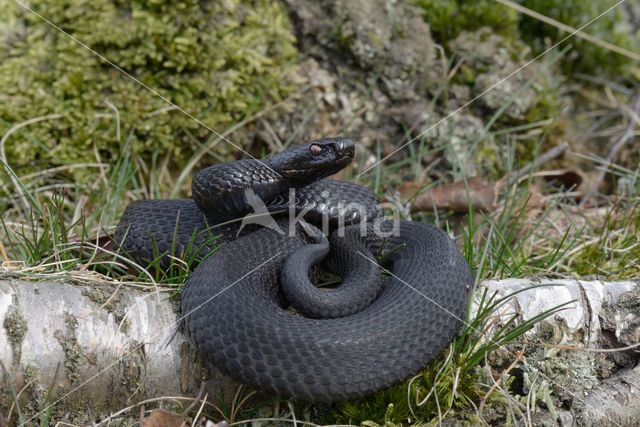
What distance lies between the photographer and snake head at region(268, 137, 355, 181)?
441 cm

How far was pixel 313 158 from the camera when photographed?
4.43 metres

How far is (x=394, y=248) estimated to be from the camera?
172 inches

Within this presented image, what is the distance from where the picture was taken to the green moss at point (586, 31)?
7.93 metres

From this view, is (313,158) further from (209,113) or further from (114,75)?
(114,75)

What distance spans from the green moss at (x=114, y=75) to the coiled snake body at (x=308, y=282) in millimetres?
1892

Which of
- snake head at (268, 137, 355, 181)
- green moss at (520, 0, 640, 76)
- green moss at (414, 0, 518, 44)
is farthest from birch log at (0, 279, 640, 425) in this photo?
green moss at (520, 0, 640, 76)

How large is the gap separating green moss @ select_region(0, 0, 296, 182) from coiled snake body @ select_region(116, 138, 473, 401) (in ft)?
6.21

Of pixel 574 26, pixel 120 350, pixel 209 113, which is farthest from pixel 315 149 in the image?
pixel 574 26

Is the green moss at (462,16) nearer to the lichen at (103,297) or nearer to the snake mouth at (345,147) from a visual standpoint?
the snake mouth at (345,147)

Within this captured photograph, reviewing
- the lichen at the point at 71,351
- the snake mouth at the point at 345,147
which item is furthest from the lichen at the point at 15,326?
the snake mouth at the point at 345,147

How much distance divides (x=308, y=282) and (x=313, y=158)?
1.05m

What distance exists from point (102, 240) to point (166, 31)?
257 cm

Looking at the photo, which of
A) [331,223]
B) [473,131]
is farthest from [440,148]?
[331,223]

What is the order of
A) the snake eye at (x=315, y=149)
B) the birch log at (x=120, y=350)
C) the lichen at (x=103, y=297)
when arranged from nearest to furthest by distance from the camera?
the birch log at (x=120, y=350), the lichen at (x=103, y=297), the snake eye at (x=315, y=149)
